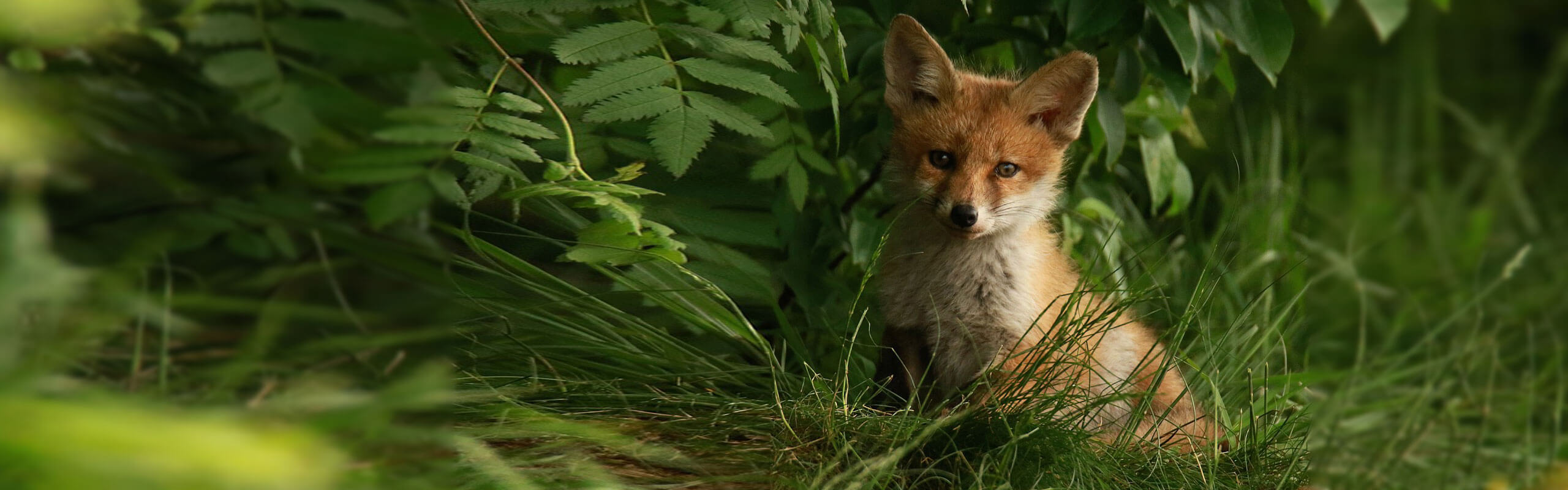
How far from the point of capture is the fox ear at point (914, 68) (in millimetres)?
2332

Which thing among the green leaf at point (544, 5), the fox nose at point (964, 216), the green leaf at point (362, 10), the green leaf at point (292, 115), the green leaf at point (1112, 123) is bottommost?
the fox nose at point (964, 216)

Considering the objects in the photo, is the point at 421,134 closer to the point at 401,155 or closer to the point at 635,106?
the point at 401,155

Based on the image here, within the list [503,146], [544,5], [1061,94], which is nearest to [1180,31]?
[1061,94]

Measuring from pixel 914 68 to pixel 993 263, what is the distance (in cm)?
46

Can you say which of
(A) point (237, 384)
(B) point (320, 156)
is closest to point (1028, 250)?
(B) point (320, 156)

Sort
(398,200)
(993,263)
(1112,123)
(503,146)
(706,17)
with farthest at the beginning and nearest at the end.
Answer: (1112,123) < (993,263) < (706,17) < (503,146) < (398,200)

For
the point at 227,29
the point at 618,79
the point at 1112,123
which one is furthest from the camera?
the point at 1112,123

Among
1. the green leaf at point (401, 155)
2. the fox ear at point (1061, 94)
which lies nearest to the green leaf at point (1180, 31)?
the fox ear at point (1061, 94)

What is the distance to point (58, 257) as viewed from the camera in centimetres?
265

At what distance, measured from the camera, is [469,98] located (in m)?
2.04

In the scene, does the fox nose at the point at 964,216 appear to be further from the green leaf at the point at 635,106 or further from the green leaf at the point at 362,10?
the green leaf at the point at 362,10

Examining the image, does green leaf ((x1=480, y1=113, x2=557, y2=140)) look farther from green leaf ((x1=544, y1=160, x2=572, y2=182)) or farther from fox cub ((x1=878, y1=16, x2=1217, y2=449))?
fox cub ((x1=878, y1=16, x2=1217, y2=449))

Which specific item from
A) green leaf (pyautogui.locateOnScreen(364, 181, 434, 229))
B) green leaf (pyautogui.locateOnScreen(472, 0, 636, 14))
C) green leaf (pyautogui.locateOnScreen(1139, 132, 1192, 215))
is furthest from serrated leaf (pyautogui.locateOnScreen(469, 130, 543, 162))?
green leaf (pyautogui.locateOnScreen(1139, 132, 1192, 215))

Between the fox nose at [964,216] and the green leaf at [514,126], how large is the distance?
0.80m
